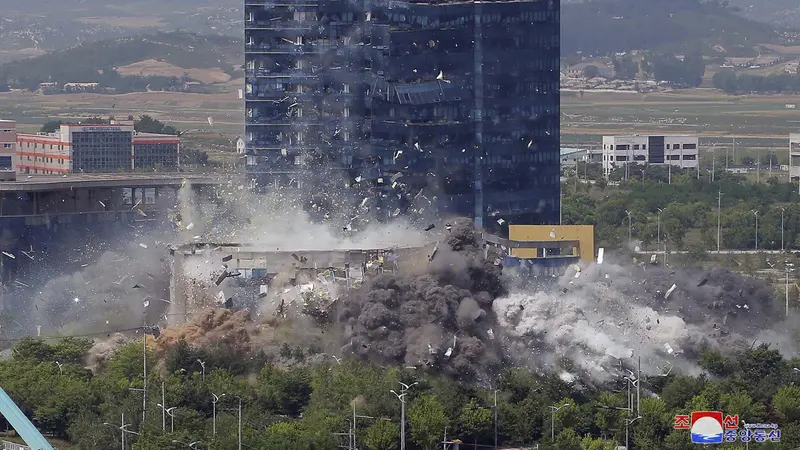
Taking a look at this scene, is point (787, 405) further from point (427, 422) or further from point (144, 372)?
point (144, 372)

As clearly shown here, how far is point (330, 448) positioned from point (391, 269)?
59.8 ft

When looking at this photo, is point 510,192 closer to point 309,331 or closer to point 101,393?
point 309,331

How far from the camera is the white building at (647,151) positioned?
567 ft

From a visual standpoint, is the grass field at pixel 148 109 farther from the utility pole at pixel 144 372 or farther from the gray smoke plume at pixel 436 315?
the gray smoke plume at pixel 436 315

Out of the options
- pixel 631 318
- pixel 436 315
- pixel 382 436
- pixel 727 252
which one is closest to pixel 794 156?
pixel 727 252

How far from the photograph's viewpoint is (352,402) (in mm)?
71875

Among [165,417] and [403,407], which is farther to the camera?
[165,417]

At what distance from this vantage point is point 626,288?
281ft

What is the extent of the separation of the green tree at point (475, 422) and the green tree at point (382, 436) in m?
2.27

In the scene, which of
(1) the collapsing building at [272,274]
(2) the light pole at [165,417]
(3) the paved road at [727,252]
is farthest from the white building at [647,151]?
(2) the light pole at [165,417]

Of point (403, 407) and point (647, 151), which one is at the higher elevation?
point (647, 151)

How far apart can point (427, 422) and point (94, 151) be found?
84057mm

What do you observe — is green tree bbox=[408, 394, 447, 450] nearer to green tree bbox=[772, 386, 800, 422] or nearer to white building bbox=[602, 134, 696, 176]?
green tree bbox=[772, 386, 800, 422]

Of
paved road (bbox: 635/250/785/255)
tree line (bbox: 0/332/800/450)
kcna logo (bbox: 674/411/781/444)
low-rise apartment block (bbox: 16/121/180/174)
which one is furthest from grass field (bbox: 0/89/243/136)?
kcna logo (bbox: 674/411/781/444)
